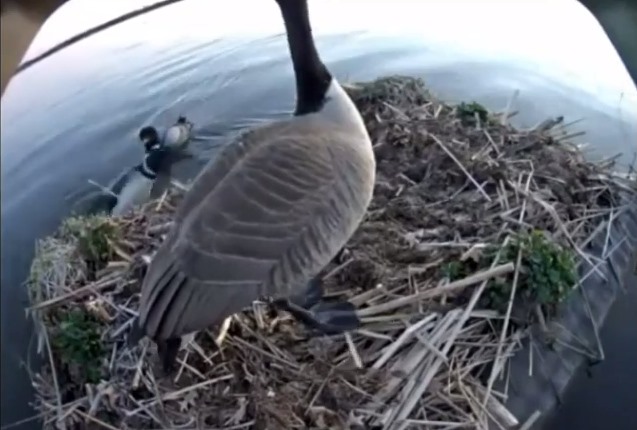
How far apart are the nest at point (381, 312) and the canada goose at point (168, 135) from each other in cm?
12

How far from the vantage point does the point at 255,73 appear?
4.23 feet

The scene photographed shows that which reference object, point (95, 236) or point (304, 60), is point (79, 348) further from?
point (304, 60)

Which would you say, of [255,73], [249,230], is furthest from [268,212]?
[255,73]

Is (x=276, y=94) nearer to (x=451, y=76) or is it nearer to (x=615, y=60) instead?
(x=451, y=76)

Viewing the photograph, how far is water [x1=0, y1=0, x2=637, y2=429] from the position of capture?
0.97 m

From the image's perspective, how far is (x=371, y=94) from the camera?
5.08 ft

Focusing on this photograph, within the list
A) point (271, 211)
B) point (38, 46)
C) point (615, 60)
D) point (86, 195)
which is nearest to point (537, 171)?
point (615, 60)

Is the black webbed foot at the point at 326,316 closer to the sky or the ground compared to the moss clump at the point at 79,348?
closer to the ground

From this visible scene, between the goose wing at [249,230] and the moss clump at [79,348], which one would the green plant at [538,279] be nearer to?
the goose wing at [249,230]

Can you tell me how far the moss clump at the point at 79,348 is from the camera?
117cm

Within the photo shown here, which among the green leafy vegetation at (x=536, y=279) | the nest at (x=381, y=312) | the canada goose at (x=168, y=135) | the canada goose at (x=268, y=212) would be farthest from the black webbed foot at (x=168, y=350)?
the green leafy vegetation at (x=536, y=279)

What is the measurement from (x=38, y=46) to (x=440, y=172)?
0.97m

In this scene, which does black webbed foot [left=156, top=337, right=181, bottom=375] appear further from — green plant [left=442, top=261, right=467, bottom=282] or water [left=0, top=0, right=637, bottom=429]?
green plant [left=442, top=261, right=467, bottom=282]

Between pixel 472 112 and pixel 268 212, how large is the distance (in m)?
0.66
